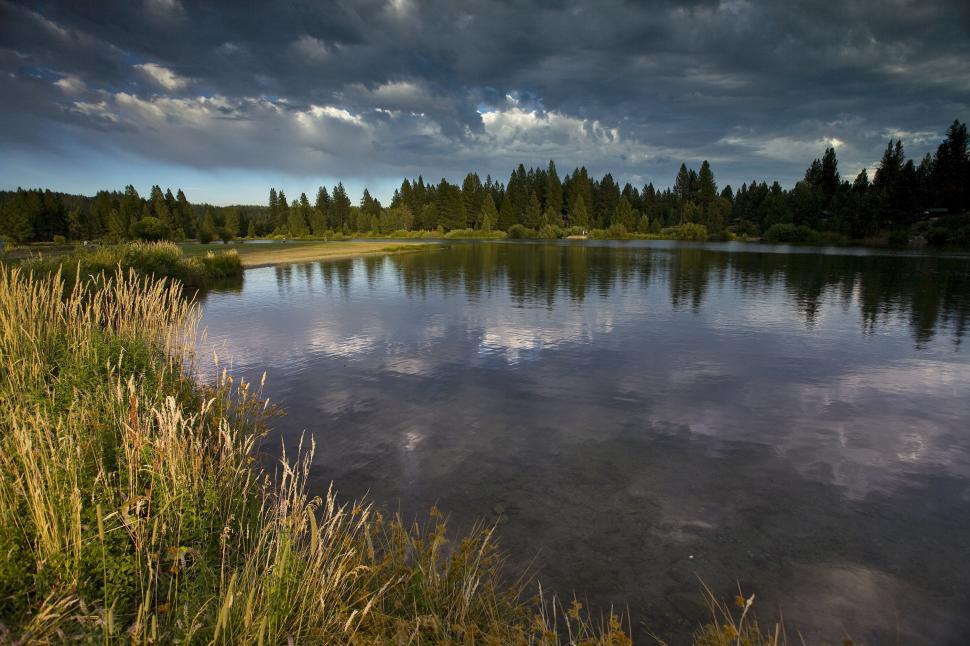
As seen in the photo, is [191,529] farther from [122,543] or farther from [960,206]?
[960,206]

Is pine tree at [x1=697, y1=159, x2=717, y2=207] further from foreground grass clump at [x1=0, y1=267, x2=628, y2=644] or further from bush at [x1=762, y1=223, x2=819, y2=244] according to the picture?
foreground grass clump at [x1=0, y1=267, x2=628, y2=644]

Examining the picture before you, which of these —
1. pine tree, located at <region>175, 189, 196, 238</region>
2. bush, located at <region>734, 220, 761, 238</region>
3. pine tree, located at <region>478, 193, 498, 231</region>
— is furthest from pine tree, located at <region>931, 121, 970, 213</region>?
pine tree, located at <region>175, 189, 196, 238</region>

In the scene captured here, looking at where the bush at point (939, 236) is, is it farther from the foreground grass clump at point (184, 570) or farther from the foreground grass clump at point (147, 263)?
the foreground grass clump at point (184, 570)

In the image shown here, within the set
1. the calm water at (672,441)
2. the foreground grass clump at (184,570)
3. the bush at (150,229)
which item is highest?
the bush at (150,229)

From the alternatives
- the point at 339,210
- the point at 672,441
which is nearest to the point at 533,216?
the point at 339,210

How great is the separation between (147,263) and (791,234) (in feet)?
367

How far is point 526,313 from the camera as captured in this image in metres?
23.2

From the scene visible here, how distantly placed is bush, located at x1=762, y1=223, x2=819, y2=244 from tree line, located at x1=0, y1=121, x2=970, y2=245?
8.3 inches

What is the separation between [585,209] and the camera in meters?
144

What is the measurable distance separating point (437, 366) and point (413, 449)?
558 centimetres

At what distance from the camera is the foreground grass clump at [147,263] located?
76.6 ft

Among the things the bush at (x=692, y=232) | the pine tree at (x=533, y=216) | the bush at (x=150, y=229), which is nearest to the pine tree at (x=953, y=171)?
the bush at (x=692, y=232)

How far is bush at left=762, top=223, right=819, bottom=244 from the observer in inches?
3868

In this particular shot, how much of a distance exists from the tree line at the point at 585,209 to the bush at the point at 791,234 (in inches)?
8.3
